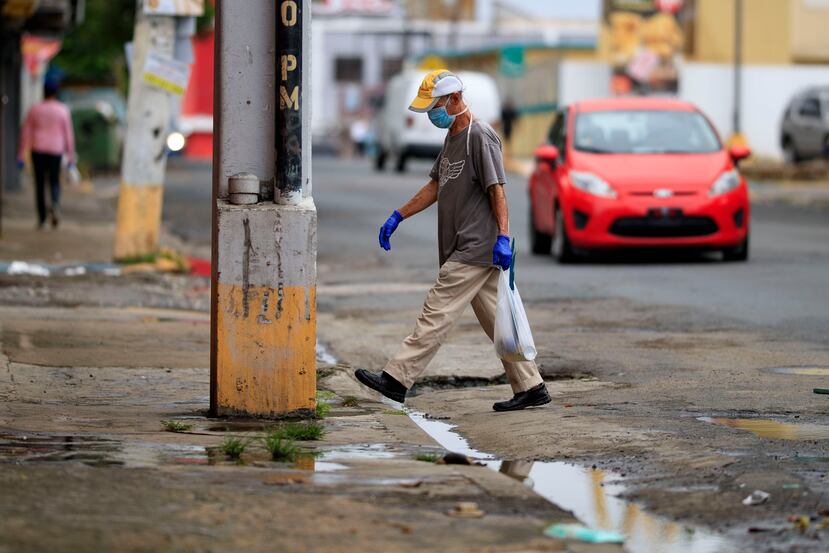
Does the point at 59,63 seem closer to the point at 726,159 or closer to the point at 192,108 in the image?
the point at 192,108

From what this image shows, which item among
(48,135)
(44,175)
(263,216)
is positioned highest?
(263,216)

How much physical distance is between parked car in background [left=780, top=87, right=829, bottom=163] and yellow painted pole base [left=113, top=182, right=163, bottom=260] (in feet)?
77.1

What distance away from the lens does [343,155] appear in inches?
3059

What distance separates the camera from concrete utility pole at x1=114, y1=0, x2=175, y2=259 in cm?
1642

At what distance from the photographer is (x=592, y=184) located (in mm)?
17203

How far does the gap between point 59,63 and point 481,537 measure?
48.8 m

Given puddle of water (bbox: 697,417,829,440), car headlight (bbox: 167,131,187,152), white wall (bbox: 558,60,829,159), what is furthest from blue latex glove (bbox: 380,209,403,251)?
white wall (bbox: 558,60,829,159)

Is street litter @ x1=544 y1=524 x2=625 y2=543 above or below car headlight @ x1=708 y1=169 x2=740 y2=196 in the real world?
below

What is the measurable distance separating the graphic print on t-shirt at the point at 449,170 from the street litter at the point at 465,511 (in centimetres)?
304

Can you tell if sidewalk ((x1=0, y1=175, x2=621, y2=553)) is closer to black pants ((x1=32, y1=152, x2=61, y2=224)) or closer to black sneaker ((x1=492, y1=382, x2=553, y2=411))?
black sneaker ((x1=492, y1=382, x2=553, y2=411))

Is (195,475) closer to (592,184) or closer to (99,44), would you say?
(592,184)

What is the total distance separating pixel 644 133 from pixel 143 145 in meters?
5.12

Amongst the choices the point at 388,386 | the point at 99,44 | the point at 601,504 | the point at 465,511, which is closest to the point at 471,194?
the point at 388,386

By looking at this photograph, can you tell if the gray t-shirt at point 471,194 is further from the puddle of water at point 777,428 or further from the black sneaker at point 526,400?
the puddle of water at point 777,428
